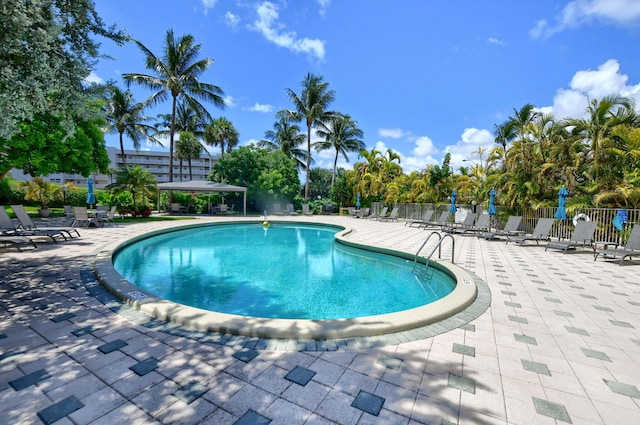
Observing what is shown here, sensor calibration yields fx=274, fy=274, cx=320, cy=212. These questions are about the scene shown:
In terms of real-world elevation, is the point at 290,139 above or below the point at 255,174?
above

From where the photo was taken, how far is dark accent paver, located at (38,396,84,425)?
194 centimetres

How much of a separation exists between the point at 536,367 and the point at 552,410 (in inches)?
26.4

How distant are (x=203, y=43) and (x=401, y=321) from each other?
26140 millimetres

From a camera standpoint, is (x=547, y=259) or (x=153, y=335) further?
(x=547, y=259)

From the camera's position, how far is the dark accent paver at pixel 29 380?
2273 millimetres

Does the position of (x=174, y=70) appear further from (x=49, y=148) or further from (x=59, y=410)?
(x=59, y=410)

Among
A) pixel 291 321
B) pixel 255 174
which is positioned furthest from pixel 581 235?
pixel 255 174

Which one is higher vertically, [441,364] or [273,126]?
[273,126]

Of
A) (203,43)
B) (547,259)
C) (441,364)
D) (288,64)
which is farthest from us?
(203,43)

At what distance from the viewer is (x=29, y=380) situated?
2350mm

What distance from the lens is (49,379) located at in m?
2.36

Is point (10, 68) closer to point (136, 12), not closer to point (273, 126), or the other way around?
point (136, 12)

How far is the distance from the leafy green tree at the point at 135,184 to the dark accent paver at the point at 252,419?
2045cm

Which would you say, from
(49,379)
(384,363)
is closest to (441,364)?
(384,363)
